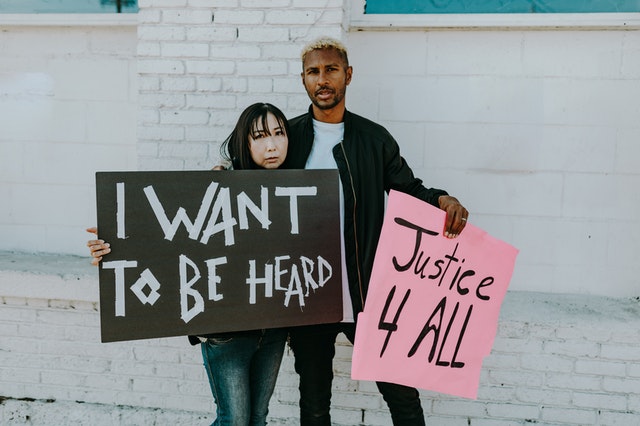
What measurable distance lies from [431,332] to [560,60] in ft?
4.92

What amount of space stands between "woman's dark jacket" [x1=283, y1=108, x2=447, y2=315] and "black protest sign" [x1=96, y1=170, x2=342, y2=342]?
4.4 inches

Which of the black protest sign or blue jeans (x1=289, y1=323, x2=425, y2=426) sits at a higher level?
the black protest sign

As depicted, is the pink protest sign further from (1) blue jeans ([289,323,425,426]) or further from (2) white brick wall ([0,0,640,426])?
(2) white brick wall ([0,0,640,426])

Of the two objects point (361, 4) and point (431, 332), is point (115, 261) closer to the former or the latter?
point (431, 332)

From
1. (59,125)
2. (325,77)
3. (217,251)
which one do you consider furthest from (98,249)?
(59,125)

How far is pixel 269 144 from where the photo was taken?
1977 mm

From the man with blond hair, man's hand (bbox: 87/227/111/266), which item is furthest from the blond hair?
man's hand (bbox: 87/227/111/266)

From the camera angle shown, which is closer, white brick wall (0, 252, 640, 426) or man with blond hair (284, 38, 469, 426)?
man with blond hair (284, 38, 469, 426)

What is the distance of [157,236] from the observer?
1.94 metres

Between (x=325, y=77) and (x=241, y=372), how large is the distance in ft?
3.60

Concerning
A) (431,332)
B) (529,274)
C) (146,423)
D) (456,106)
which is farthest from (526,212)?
(146,423)

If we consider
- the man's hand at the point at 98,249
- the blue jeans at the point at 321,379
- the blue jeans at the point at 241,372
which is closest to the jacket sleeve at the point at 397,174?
the blue jeans at the point at 321,379

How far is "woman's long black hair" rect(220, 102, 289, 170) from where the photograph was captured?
77.2 inches

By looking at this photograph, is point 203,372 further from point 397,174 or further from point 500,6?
point 500,6
